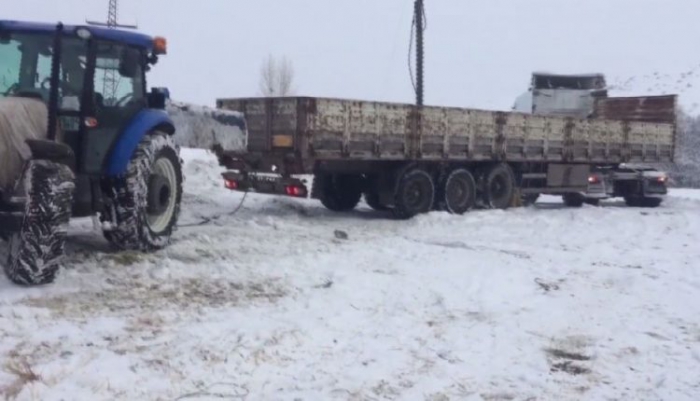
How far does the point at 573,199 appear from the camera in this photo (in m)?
21.9

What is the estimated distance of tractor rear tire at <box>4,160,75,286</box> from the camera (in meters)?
7.25

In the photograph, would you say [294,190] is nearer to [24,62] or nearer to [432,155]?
[432,155]

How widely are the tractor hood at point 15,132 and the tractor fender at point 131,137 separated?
845 mm

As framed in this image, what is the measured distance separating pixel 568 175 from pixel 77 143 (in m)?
14.3

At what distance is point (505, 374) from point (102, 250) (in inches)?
204

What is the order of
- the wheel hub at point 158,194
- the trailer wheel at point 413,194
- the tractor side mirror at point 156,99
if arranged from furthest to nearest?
the trailer wheel at point 413,194, the tractor side mirror at point 156,99, the wheel hub at point 158,194

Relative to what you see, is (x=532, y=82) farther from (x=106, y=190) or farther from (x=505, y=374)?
(x=505, y=374)

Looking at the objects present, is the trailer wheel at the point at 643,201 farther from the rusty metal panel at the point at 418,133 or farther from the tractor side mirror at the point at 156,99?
the tractor side mirror at the point at 156,99

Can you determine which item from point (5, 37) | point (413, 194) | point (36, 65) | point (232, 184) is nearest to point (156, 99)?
point (36, 65)

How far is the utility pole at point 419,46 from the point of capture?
29.1m

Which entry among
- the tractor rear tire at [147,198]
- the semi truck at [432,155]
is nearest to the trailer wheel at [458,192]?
the semi truck at [432,155]

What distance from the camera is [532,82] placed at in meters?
26.4

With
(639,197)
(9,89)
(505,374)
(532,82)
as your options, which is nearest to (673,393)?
(505,374)

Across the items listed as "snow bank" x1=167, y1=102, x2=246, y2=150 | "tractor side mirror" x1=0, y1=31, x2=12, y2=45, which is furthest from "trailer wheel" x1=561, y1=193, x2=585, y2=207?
"tractor side mirror" x1=0, y1=31, x2=12, y2=45
